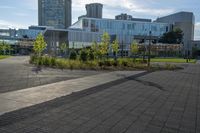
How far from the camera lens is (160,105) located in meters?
7.89

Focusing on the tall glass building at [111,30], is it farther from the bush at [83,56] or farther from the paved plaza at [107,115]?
the paved plaza at [107,115]

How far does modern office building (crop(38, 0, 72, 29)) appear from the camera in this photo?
15712 cm

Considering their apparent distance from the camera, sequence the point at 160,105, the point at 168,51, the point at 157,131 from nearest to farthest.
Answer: the point at 157,131 → the point at 160,105 → the point at 168,51

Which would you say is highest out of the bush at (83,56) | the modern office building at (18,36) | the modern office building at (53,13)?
the modern office building at (53,13)

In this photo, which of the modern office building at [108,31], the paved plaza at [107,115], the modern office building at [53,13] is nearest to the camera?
the paved plaza at [107,115]

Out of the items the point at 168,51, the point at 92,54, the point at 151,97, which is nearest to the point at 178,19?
the point at 168,51

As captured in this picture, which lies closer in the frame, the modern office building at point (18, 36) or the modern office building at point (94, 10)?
the modern office building at point (18, 36)

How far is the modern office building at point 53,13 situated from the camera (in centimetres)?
15712

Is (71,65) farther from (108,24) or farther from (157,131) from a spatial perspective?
(108,24)

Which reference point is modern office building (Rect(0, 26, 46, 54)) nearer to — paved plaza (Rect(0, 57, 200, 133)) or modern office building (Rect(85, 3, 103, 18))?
modern office building (Rect(85, 3, 103, 18))

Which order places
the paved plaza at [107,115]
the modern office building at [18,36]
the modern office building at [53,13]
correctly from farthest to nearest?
the modern office building at [53,13]
the modern office building at [18,36]
the paved plaza at [107,115]

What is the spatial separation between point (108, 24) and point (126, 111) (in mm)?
100602

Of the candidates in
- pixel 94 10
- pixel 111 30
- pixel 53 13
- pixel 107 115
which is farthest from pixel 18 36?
pixel 107 115

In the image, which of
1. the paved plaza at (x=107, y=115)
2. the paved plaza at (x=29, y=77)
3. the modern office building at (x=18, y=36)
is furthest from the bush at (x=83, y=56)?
the modern office building at (x=18, y=36)
